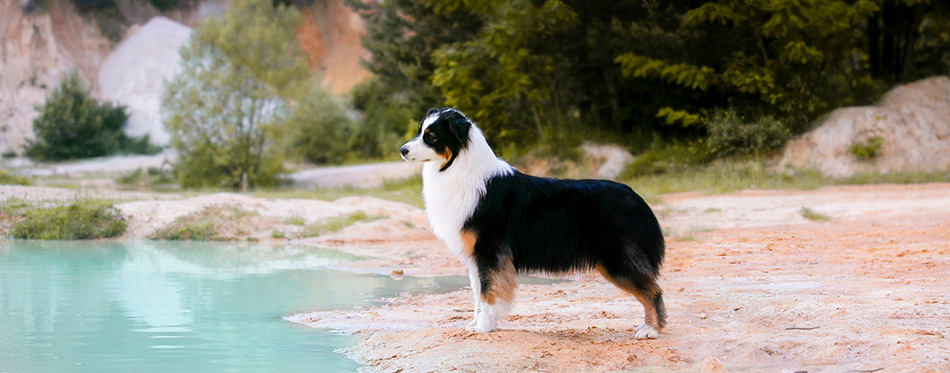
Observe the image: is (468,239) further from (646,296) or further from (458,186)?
(646,296)

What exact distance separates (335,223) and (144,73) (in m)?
27.3

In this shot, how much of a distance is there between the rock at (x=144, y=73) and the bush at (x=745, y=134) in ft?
80.8

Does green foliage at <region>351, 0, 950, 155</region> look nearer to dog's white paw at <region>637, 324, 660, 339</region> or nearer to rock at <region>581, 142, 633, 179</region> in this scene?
rock at <region>581, 142, 633, 179</region>

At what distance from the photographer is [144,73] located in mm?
36781

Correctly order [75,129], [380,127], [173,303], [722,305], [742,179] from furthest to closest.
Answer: [380,127] → [75,129] → [742,179] → [173,303] → [722,305]

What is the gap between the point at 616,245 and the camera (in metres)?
5.41

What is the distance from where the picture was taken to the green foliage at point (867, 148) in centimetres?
1795

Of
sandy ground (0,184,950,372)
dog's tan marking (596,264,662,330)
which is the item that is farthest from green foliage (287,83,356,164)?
dog's tan marking (596,264,662,330)

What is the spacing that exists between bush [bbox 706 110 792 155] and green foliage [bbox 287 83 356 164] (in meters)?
19.8

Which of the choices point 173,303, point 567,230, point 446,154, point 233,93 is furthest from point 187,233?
point 233,93

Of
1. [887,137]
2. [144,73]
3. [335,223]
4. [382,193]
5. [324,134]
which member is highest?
[144,73]

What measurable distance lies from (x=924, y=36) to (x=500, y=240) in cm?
2205

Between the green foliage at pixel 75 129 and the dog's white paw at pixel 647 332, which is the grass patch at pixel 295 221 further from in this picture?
the green foliage at pixel 75 129

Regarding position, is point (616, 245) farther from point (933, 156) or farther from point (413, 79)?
point (413, 79)
